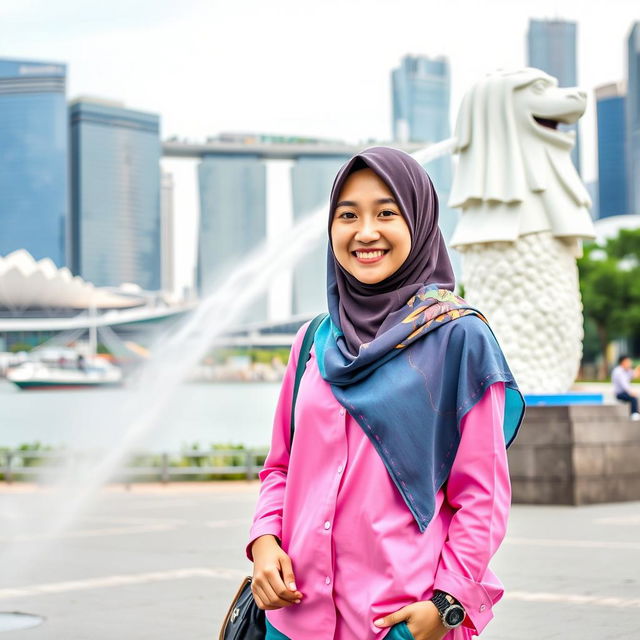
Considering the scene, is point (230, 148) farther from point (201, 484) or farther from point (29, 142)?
point (201, 484)

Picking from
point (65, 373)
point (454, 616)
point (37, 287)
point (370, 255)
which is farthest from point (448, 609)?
point (37, 287)

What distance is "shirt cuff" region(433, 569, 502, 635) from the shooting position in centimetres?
191

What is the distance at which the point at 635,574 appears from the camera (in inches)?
254

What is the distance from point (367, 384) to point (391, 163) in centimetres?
41

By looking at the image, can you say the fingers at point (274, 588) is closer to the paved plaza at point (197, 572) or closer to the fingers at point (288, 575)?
the fingers at point (288, 575)

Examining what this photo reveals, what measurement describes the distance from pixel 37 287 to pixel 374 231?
84706 millimetres

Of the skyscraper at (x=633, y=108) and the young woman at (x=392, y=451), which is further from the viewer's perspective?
the skyscraper at (x=633, y=108)

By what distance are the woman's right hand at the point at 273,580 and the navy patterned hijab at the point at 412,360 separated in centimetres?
27

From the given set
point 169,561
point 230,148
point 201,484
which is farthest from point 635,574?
point 230,148

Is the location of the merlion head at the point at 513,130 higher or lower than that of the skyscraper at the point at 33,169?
lower

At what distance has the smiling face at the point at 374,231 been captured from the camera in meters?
2.09

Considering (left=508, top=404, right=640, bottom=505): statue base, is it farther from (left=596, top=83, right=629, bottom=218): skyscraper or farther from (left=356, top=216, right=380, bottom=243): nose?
(left=596, top=83, right=629, bottom=218): skyscraper

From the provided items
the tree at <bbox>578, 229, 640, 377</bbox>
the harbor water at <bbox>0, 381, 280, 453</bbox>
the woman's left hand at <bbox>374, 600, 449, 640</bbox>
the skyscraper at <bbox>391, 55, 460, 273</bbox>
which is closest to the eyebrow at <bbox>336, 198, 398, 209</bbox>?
the woman's left hand at <bbox>374, 600, 449, 640</bbox>

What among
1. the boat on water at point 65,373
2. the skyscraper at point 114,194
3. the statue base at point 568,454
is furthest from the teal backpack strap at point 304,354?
the skyscraper at point 114,194
